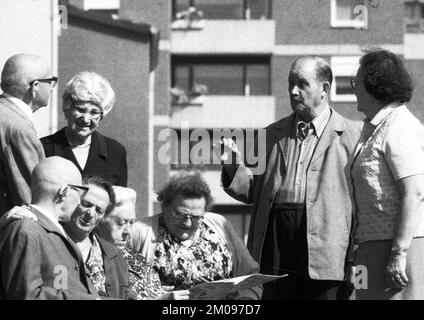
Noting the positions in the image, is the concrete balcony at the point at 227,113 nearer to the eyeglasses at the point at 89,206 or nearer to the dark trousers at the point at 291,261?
the dark trousers at the point at 291,261

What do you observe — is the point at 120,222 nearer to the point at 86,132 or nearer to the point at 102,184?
the point at 102,184

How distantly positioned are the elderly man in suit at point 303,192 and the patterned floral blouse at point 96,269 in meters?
0.87

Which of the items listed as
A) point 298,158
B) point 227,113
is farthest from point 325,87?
point 227,113

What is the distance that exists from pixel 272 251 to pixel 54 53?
3064mm

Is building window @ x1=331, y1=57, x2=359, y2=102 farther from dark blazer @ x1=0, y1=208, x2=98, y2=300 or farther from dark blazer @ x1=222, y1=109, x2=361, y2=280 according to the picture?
dark blazer @ x1=0, y1=208, x2=98, y2=300

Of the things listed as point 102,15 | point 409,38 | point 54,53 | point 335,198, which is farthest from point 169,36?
point 335,198

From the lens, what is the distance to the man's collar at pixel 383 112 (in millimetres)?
5207

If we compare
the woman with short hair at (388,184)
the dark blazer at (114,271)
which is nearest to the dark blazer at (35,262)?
the dark blazer at (114,271)

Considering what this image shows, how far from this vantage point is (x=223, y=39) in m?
29.8

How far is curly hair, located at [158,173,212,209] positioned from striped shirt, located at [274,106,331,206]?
0.35 m

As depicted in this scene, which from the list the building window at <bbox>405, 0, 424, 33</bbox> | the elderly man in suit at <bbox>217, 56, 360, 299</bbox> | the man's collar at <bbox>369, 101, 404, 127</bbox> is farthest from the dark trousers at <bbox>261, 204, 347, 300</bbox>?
the building window at <bbox>405, 0, 424, 33</bbox>

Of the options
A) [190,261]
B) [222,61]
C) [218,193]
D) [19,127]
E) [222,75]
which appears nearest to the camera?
[19,127]

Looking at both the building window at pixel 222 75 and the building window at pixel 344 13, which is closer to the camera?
the building window at pixel 344 13

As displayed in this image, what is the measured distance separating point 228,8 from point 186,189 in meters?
24.4
